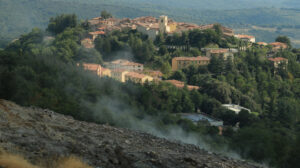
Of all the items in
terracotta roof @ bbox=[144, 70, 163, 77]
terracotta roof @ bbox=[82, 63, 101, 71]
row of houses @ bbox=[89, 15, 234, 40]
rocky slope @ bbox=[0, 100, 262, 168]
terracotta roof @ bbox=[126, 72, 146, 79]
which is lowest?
terracotta roof @ bbox=[144, 70, 163, 77]

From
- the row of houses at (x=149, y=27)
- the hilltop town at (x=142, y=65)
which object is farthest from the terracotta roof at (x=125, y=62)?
the row of houses at (x=149, y=27)

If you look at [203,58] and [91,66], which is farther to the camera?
[203,58]

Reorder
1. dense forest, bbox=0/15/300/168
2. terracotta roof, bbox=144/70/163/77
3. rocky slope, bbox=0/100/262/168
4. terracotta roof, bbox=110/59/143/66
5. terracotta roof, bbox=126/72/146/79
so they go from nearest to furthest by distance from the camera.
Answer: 1. rocky slope, bbox=0/100/262/168
2. dense forest, bbox=0/15/300/168
3. terracotta roof, bbox=126/72/146/79
4. terracotta roof, bbox=144/70/163/77
5. terracotta roof, bbox=110/59/143/66

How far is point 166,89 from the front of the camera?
53406 mm

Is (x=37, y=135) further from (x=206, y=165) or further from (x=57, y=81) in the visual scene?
(x=57, y=81)

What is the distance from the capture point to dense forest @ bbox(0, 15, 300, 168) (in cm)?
2900

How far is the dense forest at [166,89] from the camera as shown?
29.0 meters

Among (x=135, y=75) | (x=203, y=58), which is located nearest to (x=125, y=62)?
(x=135, y=75)

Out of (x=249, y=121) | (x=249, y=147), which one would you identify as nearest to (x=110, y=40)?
(x=249, y=121)

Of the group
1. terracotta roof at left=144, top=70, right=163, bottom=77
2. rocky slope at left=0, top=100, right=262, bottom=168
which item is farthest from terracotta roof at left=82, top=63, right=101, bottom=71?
rocky slope at left=0, top=100, right=262, bottom=168

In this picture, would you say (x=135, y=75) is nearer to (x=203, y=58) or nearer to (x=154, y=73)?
(x=154, y=73)

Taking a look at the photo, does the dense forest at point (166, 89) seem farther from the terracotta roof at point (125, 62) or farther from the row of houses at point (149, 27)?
the terracotta roof at point (125, 62)

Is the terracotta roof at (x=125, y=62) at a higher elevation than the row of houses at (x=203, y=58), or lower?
lower

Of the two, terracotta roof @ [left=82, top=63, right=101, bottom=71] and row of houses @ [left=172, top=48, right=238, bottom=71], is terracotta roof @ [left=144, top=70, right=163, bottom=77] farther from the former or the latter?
terracotta roof @ [left=82, top=63, right=101, bottom=71]
